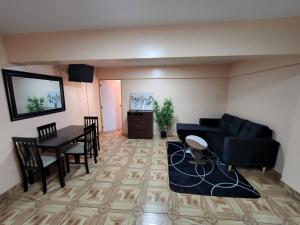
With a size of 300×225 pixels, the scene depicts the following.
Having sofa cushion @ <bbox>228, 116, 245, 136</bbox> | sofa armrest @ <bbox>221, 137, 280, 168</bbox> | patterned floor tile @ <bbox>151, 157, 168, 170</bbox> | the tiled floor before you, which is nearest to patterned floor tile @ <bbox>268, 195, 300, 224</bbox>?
the tiled floor

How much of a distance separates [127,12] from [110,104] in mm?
4294

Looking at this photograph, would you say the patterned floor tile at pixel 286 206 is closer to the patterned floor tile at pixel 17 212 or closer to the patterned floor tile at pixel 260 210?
the patterned floor tile at pixel 260 210

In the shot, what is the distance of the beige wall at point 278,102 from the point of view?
7.33 ft

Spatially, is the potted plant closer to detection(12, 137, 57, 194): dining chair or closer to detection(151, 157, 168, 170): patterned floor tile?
detection(151, 157, 168, 170): patterned floor tile

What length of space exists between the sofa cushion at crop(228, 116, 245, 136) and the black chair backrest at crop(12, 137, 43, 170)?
3943mm

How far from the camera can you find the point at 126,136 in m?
5.08

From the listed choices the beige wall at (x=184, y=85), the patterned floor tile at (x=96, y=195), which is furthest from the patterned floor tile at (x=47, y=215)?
the beige wall at (x=184, y=85)

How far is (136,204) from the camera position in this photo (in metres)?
2.08

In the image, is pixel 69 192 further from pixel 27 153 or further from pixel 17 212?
pixel 27 153

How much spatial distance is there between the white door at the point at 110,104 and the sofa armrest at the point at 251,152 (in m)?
4.15

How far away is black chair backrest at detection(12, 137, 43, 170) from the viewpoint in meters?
2.16

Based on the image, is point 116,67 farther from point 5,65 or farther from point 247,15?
point 247,15

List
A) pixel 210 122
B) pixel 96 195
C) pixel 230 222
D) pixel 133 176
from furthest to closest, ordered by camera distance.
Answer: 1. pixel 210 122
2. pixel 133 176
3. pixel 96 195
4. pixel 230 222

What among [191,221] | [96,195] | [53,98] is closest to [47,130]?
[53,98]
